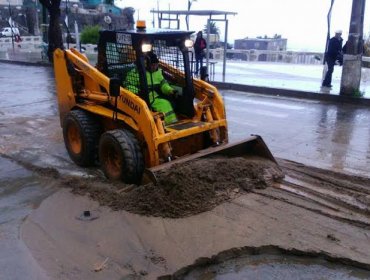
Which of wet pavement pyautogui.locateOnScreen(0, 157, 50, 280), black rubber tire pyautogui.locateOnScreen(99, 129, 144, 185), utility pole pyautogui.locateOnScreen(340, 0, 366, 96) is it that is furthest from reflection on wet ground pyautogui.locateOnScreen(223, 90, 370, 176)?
wet pavement pyautogui.locateOnScreen(0, 157, 50, 280)

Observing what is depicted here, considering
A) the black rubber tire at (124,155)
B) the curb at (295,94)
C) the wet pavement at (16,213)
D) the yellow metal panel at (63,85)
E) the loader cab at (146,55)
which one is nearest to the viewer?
the wet pavement at (16,213)

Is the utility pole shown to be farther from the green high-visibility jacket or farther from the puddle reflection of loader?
the green high-visibility jacket

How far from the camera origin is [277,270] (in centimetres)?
402

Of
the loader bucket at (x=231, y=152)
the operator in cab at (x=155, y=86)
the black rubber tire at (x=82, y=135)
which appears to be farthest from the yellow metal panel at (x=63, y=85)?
the loader bucket at (x=231, y=152)

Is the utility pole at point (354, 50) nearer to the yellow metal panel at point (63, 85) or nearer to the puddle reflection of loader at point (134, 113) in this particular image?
the puddle reflection of loader at point (134, 113)

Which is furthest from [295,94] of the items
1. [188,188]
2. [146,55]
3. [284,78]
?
[188,188]

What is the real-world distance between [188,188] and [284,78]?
1207 cm

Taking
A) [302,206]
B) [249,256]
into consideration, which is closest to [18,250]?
[249,256]

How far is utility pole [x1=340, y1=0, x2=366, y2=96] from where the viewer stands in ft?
38.4

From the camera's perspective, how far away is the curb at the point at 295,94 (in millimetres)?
11866

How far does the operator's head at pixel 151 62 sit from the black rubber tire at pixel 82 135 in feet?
4.04

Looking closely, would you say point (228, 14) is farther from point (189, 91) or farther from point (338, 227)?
point (338, 227)

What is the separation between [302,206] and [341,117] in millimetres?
5731

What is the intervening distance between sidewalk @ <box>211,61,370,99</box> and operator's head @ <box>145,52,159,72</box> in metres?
7.74
